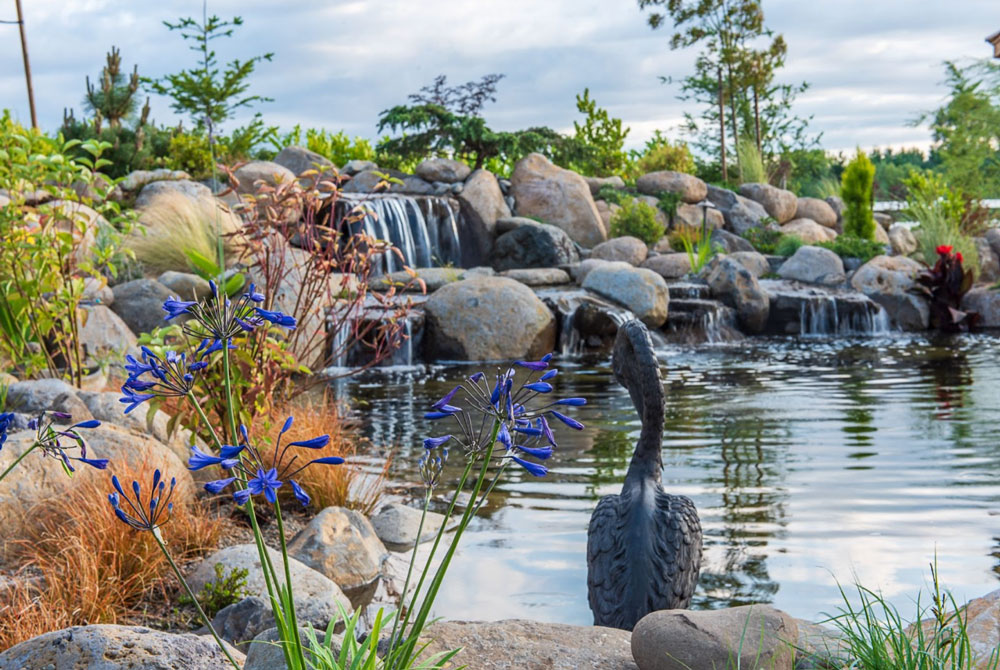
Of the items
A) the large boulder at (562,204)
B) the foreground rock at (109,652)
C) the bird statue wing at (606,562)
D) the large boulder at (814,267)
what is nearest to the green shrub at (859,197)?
the large boulder at (814,267)

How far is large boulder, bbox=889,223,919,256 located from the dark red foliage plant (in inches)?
299

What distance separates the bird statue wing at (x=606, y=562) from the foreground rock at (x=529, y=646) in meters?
0.37

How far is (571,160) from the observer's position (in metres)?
22.0

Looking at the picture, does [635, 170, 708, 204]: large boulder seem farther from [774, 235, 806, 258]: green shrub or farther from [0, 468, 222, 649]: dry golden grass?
[0, 468, 222, 649]: dry golden grass

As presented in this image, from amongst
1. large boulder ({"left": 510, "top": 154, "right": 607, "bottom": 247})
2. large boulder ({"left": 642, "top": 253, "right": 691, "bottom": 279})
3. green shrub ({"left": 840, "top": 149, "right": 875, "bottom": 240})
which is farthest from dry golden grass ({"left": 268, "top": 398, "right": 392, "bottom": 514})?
green shrub ({"left": 840, "top": 149, "right": 875, "bottom": 240})

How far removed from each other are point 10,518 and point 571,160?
749 inches

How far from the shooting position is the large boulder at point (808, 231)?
2098cm

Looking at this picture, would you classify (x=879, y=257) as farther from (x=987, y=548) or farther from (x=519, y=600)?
(x=519, y=600)

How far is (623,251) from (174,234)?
8.12 meters

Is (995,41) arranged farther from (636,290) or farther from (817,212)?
(817,212)

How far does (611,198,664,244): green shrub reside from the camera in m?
19.3

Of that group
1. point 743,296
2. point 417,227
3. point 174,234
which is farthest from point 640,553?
point 417,227

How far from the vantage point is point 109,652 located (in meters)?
2.12

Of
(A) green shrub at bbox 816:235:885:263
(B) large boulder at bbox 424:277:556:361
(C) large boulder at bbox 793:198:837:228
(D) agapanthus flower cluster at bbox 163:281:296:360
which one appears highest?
(C) large boulder at bbox 793:198:837:228
